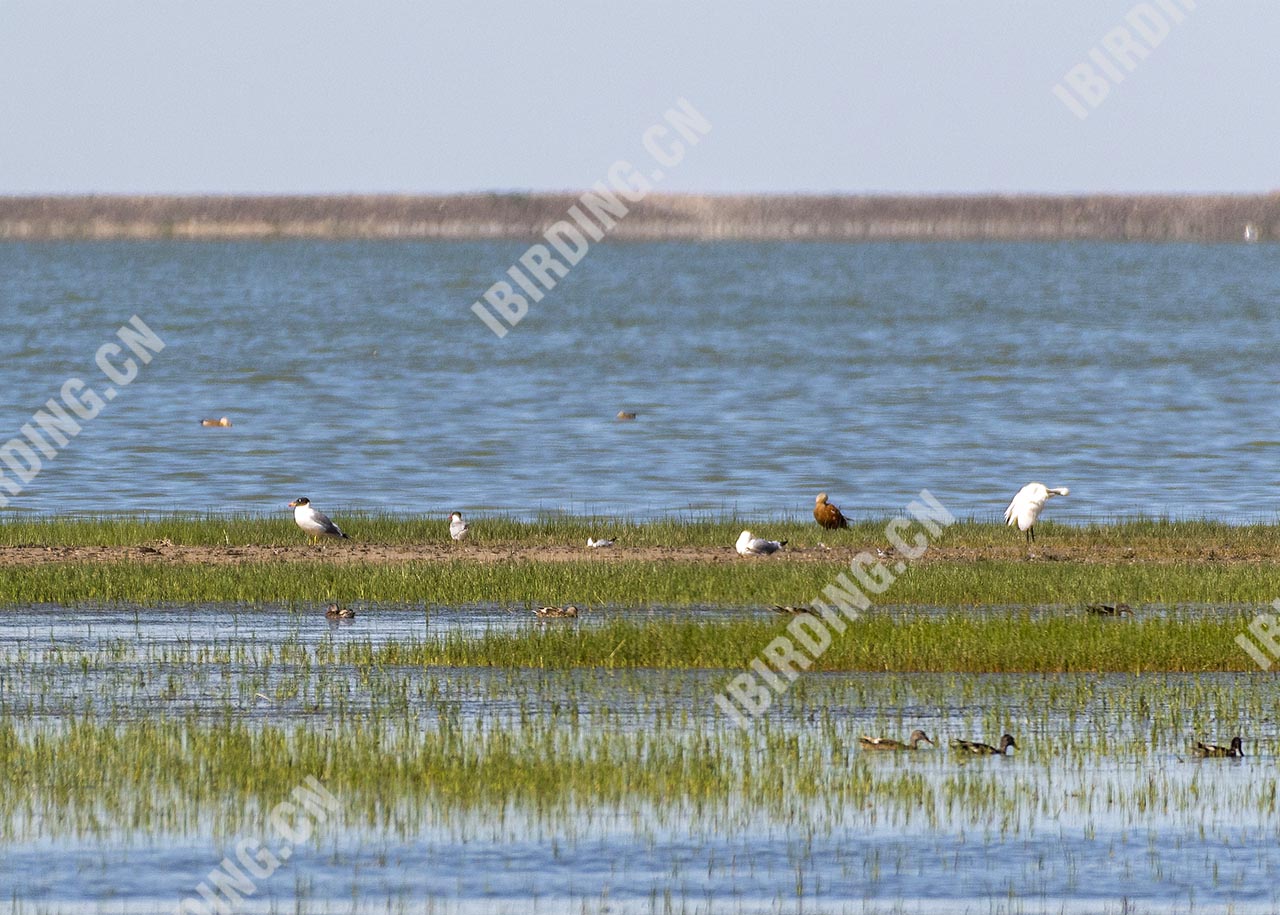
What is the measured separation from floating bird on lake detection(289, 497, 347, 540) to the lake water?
19.8 feet

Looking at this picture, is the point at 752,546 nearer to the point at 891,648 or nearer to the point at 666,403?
the point at 891,648

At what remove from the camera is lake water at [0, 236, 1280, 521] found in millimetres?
36594

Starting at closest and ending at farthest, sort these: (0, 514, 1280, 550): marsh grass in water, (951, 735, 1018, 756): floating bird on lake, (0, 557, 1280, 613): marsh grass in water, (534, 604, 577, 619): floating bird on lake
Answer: (951, 735, 1018, 756): floating bird on lake < (534, 604, 577, 619): floating bird on lake < (0, 557, 1280, 613): marsh grass in water < (0, 514, 1280, 550): marsh grass in water

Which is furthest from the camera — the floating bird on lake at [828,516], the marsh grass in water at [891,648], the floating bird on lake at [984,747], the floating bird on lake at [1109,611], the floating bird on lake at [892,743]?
the floating bird on lake at [828,516]

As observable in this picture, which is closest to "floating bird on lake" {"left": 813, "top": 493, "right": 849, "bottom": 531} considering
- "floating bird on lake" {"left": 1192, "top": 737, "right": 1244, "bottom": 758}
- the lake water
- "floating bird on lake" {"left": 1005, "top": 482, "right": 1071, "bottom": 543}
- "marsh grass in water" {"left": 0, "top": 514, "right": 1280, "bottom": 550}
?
"marsh grass in water" {"left": 0, "top": 514, "right": 1280, "bottom": 550}

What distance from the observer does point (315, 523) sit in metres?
26.6

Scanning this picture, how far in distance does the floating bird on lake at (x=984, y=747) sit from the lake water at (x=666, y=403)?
1718cm

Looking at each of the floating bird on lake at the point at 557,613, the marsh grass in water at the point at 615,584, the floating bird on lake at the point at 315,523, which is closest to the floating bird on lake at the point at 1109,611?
the marsh grass in water at the point at 615,584

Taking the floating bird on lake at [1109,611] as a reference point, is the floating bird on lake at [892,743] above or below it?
below

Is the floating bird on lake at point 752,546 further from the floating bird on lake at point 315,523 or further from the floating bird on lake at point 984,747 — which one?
the floating bird on lake at point 984,747

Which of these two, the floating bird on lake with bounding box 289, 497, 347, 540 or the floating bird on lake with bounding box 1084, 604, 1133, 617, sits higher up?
the floating bird on lake with bounding box 289, 497, 347, 540

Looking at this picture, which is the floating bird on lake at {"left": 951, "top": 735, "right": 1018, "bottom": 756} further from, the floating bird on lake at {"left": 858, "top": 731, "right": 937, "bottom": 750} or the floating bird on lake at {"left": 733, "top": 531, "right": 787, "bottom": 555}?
the floating bird on lake at {"left": 733, "top": 531, "right": 787, "bottom": 555}

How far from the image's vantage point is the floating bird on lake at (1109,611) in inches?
810

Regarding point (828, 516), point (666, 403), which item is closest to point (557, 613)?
point (828, 516)
